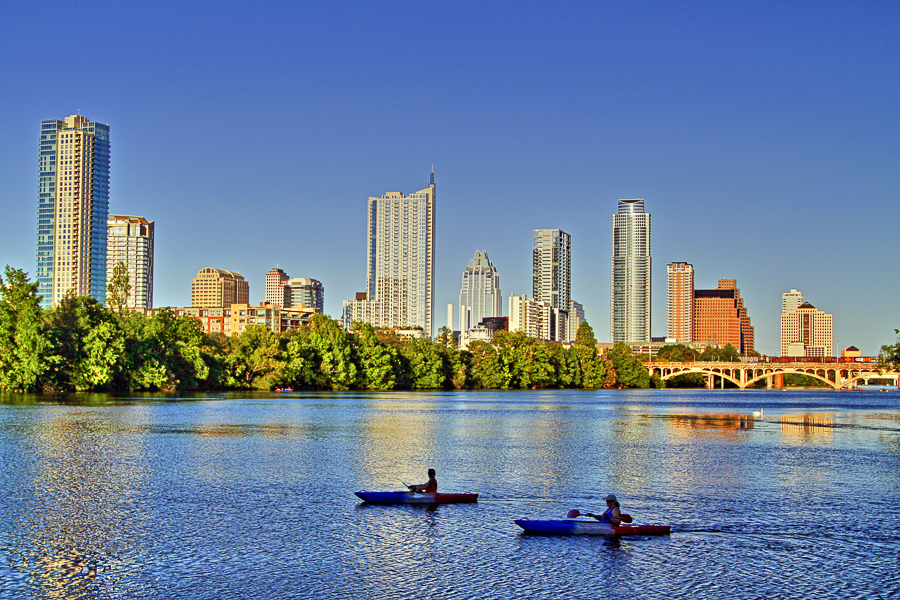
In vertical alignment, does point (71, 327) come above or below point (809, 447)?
above

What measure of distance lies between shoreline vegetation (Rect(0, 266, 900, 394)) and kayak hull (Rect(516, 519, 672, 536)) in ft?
309

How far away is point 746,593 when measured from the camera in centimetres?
2370

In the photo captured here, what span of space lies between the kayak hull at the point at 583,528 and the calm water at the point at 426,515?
0.39m

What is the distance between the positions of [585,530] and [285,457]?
79.3ft

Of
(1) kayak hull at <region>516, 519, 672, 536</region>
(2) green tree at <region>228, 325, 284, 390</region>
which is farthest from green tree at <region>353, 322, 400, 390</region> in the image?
(1) kayak hull at <region>516, 519, 672, 536</region>

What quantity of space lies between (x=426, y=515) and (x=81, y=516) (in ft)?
39.8

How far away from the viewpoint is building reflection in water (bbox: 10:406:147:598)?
2416cm

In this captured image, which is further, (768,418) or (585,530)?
(768,418)

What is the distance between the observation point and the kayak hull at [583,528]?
29.3m

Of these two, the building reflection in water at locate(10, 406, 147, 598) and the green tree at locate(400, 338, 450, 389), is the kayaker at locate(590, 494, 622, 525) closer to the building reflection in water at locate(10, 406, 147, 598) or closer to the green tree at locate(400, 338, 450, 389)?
the building reflection in water at locate(10, 406, 147, 598)

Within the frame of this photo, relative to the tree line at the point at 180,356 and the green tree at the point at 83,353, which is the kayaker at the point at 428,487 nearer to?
the tree line at the point at 180,356

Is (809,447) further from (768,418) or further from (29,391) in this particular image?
(29,391)

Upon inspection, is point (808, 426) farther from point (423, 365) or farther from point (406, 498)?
point (423, 365)

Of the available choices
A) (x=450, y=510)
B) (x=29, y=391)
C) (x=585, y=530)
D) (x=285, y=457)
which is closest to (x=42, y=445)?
(x=285, y=457)
